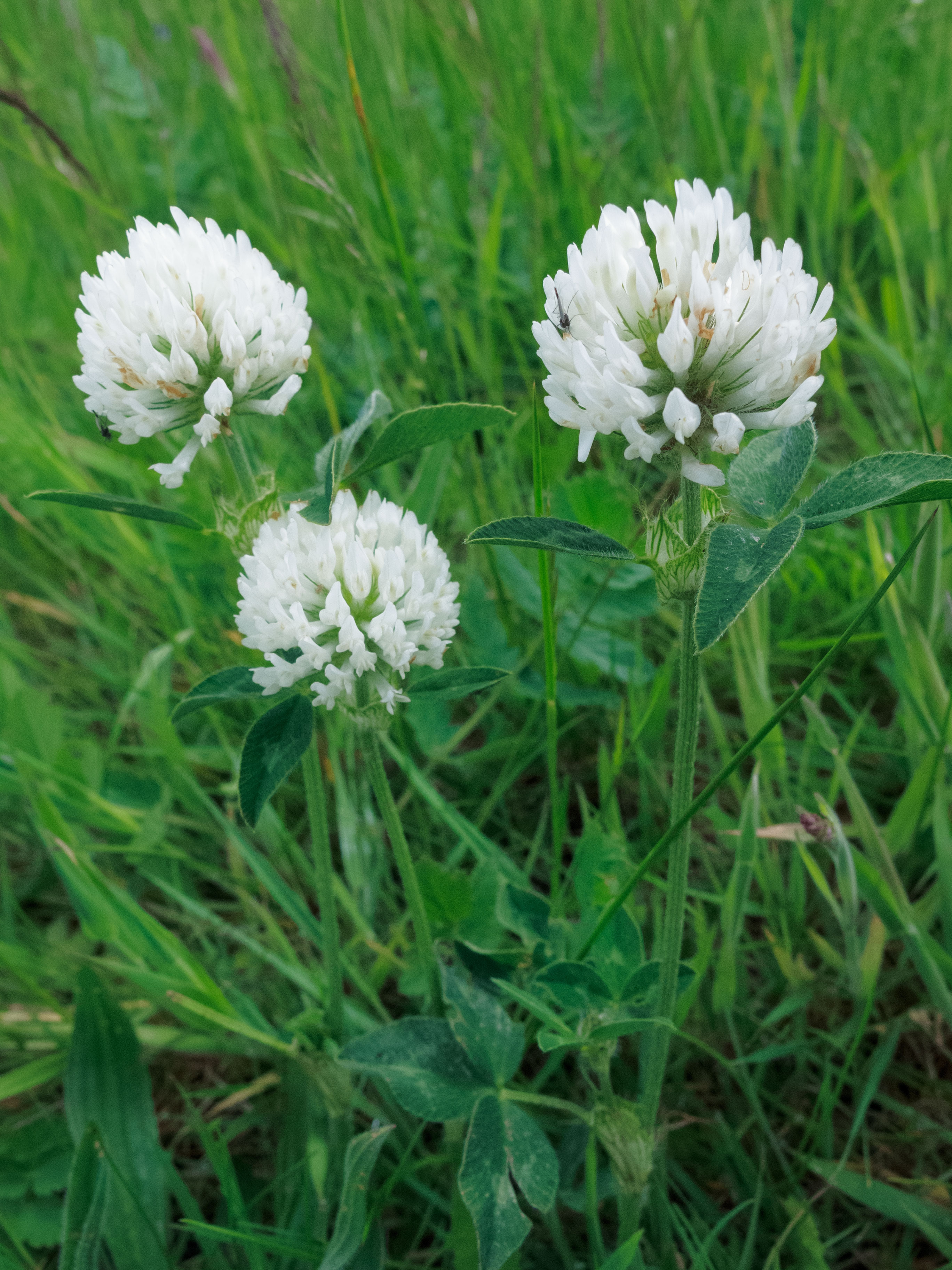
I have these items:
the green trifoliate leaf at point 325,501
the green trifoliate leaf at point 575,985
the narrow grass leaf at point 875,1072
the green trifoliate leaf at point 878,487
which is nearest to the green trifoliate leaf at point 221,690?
the green trifoliate leaf at point 325,501

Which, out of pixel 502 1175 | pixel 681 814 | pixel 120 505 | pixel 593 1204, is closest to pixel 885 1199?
pixel 593 1204

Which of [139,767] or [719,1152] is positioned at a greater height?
[139,767]

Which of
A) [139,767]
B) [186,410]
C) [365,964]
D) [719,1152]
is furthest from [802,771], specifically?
[139,767]

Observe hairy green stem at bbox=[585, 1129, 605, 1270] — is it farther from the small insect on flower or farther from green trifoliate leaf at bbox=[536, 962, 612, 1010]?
the small insect on flower

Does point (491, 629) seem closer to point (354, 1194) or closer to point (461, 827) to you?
point (461, 827)

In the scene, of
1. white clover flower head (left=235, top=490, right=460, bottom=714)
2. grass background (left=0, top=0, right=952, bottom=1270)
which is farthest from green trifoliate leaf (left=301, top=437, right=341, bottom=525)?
grass background (left=0, top=0, right=952, bottom=1270)

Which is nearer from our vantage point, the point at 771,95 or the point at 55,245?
the point at 771,95

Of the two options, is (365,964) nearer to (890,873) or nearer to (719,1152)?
(719,1152)
